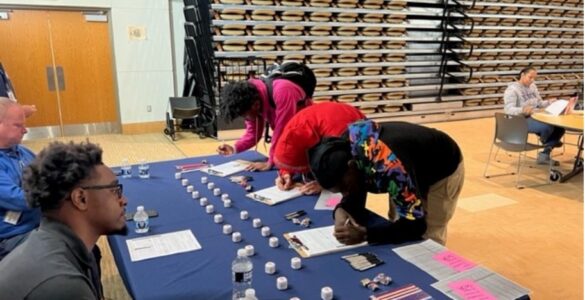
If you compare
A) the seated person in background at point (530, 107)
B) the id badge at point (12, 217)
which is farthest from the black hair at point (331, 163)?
the seated person in background at point (530, 107)

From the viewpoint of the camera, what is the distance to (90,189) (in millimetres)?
1273

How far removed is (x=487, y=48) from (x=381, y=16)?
9.87 ft

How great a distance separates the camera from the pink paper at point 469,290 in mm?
1468

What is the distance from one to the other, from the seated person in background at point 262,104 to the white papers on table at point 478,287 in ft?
5.54

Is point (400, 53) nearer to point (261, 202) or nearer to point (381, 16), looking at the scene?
point (381, 16)

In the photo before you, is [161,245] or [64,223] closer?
[64,223]

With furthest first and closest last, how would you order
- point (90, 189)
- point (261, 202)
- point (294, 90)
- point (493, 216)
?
point (493, 216) → point (294, 90) → point (261, 202) → point (90, 189)

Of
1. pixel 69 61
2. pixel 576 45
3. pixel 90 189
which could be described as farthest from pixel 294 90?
pixel 576 45

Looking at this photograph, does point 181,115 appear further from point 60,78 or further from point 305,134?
point 305,134

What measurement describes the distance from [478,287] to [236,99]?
1863 millimetres

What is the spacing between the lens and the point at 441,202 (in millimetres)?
2221

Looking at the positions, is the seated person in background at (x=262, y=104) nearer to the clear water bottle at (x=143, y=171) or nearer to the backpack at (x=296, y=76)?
the backpack at (x=296, y=76)

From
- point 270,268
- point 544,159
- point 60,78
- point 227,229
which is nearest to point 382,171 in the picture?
point 270,268

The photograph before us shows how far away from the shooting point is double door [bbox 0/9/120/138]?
7180mm
